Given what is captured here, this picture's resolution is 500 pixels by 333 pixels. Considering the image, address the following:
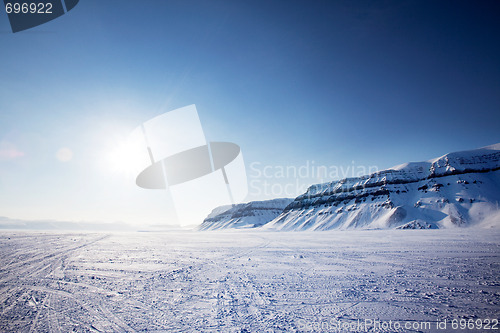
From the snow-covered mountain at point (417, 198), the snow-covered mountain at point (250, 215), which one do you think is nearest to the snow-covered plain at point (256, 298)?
the snow-covered mountain at point (417, 198)

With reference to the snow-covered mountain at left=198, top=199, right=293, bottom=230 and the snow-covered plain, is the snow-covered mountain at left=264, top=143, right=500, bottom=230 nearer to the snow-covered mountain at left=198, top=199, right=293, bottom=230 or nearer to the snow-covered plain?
the snow-covered mountain at left=198, top=199, right=293, bottom=230

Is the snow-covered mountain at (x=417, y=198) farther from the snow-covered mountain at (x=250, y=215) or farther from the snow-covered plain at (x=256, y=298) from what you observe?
the snow-covered plain at (x=256, y=298)

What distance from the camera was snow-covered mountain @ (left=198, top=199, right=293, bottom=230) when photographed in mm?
145613

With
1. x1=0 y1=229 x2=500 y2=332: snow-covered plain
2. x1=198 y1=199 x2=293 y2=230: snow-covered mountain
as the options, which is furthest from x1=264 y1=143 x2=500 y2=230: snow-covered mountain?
x1=0 y1=229 x2=500 y2=332: snow-covered plain

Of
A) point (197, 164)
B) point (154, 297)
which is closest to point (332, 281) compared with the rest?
point (154, 297)

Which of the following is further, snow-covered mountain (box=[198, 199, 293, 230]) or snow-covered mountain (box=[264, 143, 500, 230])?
snow-covered mountain (box=[198, 199, 293, 230])

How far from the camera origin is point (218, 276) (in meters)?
10.1

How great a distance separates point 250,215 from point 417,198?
104725 mm

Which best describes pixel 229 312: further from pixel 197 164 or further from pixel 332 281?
pixel 197 164

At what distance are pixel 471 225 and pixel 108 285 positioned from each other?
267 feet

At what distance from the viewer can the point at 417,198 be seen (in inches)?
2822

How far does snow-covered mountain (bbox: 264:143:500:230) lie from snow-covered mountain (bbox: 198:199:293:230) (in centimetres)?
5114

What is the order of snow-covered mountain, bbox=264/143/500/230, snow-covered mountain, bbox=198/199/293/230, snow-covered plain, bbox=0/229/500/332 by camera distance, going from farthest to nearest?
snow-covered mountain, bbox=198/199/293/230 → snow-covered mountain, bbox=264/143/500/230 → snow-covered plain, bbox=0/229/500/332

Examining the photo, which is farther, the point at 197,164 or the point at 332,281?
the point at 197,164
